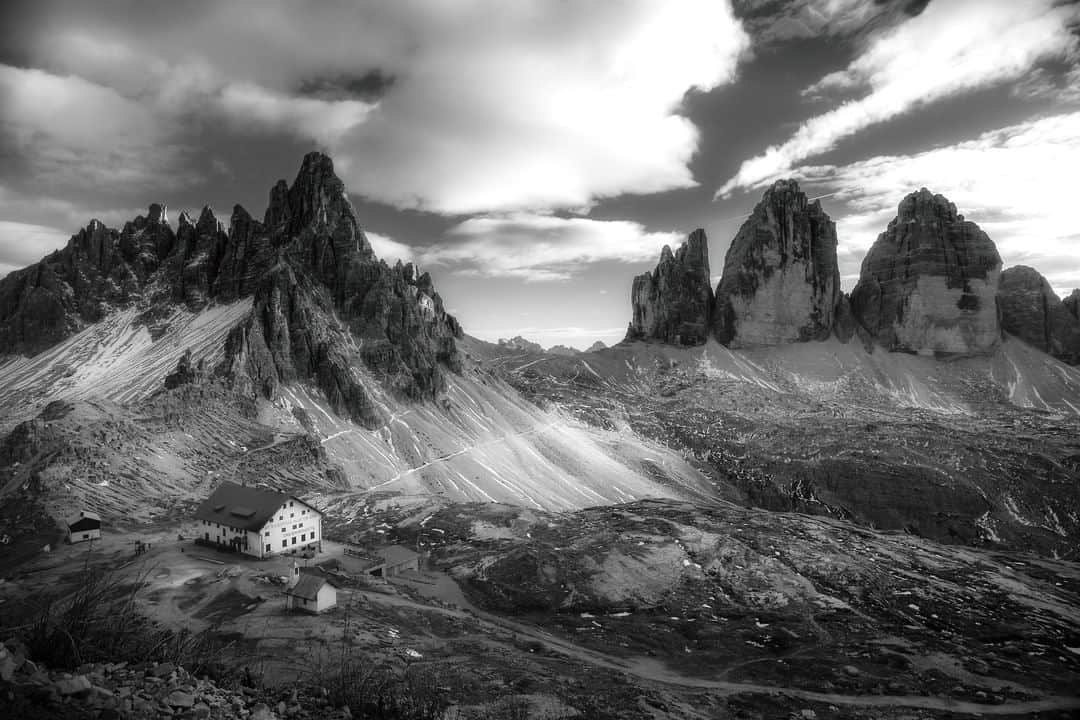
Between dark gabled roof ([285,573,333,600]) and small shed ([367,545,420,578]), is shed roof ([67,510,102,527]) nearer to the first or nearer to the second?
small shed ([367,545,420,578])

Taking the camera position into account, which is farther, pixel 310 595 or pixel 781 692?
pixel 310 595

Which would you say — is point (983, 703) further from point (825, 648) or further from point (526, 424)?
point (526, 424)

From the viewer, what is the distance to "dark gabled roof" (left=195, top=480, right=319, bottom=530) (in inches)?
2189

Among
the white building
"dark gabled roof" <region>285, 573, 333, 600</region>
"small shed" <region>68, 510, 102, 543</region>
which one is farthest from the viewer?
the white building

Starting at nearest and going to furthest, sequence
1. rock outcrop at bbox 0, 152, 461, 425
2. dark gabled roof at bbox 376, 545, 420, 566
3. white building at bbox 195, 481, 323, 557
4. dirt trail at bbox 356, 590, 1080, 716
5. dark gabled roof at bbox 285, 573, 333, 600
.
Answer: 1. dirt trail at bbox 356, 590, 1080, 716
2. dark gabled roof at bbox 285, 573, 333, 600
3. white building at bbox 195, 481, 323, 557
4. dark gabled roof at bbox 376, 545, 420, 566
5. rock outcrop at bbox 0, 152, 461, 425

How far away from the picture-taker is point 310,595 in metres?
39.0

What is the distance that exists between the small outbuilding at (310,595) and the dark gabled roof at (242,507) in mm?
17698

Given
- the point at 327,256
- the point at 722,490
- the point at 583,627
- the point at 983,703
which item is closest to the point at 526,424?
the point at 722,490

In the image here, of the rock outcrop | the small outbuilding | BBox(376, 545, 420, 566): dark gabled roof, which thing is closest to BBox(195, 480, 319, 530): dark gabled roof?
BBox(376, 545, 420, 566): dark gabled roof

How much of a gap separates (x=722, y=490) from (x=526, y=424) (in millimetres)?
60023

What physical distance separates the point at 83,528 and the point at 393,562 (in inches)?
1180

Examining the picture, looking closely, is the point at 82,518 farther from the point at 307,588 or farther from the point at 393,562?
the point at 307,588

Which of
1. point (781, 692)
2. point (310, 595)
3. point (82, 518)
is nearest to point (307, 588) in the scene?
point (310, 595)

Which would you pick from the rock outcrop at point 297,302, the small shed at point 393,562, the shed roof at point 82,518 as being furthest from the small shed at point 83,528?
the rock outcrop at point 297,302
